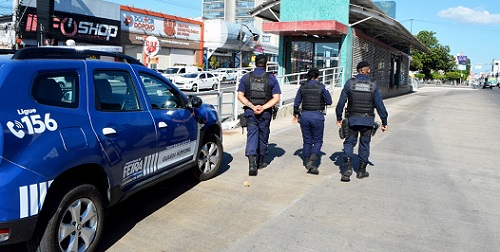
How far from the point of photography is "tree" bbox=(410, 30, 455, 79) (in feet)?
236

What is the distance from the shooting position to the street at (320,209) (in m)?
4.03

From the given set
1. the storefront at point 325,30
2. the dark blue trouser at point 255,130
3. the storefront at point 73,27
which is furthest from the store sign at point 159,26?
the dark blue trouser at point 255,130

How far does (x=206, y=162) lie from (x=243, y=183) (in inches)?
23.9

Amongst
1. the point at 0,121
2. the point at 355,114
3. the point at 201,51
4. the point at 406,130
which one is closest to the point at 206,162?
the point at 355,114

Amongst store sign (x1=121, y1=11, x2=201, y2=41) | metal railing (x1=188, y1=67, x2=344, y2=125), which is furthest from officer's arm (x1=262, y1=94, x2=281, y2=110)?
store sign (x1=121, y1=11, x2=201, y2=41)

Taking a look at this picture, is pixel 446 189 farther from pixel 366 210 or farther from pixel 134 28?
pixel 134 28

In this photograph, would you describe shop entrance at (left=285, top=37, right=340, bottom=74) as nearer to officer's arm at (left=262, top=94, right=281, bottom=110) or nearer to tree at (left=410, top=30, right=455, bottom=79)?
officer's arm at (left=262, top=94, right=281, bottom=110)

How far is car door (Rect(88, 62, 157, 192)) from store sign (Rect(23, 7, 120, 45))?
28445 mm

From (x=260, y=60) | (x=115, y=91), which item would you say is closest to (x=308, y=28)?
(x=260, y=60)

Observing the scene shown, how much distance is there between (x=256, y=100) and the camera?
635 centimetres

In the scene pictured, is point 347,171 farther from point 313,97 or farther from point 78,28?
point 78,28

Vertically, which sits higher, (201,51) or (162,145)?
(201,51)

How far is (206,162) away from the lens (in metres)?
5.99

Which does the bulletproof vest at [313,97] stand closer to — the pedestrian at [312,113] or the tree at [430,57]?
the pedestrian at [312,113]
